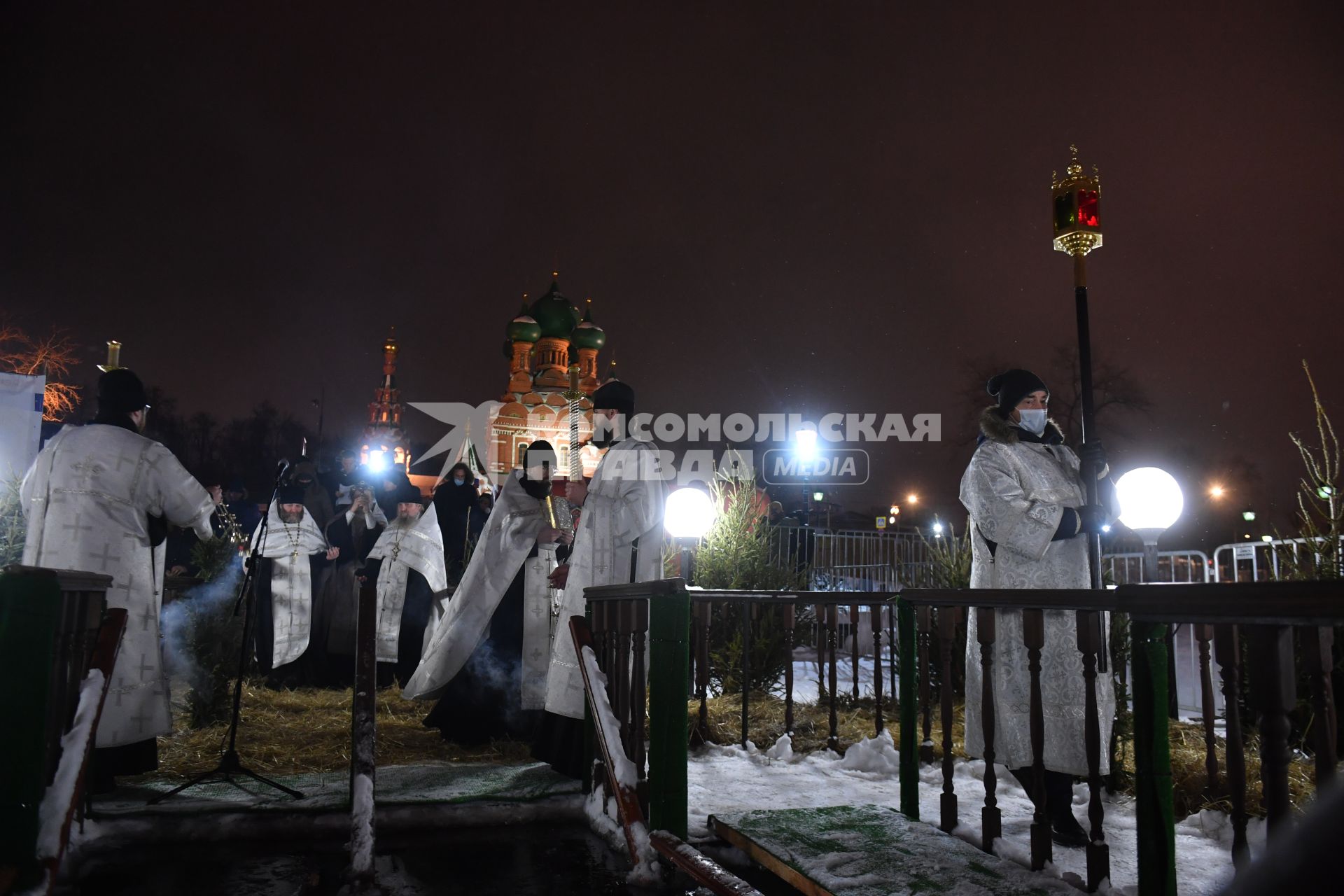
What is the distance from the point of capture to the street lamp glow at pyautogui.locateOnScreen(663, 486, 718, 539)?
27.2 feet

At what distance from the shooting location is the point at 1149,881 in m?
2.42

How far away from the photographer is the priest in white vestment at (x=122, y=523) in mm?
5121

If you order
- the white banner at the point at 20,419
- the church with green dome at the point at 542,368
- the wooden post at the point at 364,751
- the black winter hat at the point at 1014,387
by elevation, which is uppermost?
the church with green dome at the point at 542,368

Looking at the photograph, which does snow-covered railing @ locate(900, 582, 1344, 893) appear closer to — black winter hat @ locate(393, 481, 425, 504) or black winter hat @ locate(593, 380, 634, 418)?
black winter hat @ locate(593, 380, 634, 418)

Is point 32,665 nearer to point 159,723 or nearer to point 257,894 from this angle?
point 257,894

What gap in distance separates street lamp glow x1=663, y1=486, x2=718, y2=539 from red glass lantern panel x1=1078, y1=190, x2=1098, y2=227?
4117 millimetres

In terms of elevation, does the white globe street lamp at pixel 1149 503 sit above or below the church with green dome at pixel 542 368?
below

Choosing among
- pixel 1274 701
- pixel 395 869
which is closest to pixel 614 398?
pixel 395 869

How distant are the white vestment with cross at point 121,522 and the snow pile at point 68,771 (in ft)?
5.35

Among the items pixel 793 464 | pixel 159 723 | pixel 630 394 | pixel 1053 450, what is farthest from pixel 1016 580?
pixel 793 464

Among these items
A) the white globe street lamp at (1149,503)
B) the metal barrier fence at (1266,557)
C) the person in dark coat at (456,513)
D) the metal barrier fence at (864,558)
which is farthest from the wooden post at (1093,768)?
the metal barrier fence at (864,558)

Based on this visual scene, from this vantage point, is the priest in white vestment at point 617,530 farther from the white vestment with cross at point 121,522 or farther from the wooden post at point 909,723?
the white vestment with cross at point 121,522

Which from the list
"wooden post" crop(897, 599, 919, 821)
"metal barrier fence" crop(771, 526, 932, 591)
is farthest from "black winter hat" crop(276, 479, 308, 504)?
"metal barrier fence" crop(771, 526, 932, 591)

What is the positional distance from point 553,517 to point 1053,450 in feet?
11.5
